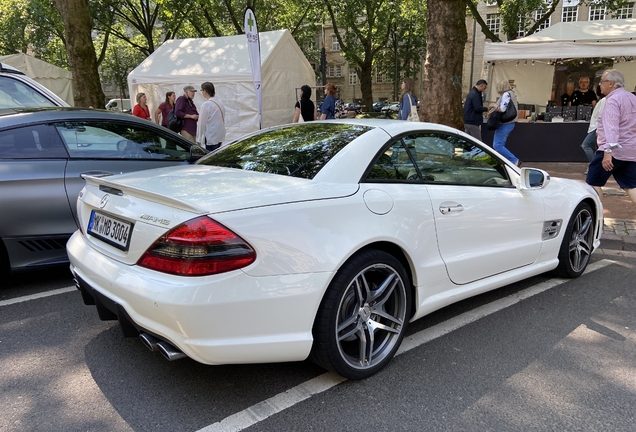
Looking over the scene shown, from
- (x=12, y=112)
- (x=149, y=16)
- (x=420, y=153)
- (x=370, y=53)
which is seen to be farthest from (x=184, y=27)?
(x=420, y=153)

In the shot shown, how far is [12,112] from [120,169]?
3.40 feet

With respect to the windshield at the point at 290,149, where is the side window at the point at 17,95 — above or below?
above

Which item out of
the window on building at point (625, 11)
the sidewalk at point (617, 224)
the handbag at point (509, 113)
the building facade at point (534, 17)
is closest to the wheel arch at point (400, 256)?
the sidewalk at point (617, 224)

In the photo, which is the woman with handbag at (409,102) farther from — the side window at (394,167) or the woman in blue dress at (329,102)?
the side window at (394,167)

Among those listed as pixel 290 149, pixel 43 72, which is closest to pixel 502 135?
pixel 290 149

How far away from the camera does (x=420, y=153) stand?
3.18 meters

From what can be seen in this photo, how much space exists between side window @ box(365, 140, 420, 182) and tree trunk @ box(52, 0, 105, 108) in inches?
398

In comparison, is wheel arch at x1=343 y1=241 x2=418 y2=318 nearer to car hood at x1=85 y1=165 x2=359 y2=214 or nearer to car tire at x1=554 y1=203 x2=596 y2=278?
car hood at x1=85 y1=165 x2=359 y2=214

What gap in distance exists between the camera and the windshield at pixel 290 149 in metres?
2.81

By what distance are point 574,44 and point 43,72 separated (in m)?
18.3

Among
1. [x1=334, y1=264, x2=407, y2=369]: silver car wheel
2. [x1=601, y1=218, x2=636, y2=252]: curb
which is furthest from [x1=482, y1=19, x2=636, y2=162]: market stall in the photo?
[x1=334, y1=264, x2=407, y2=369]: silver car wheel

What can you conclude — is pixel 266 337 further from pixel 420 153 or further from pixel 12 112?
pixel 12 112

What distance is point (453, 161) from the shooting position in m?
3.39

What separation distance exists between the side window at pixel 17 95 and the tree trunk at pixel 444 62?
585 centimetres
